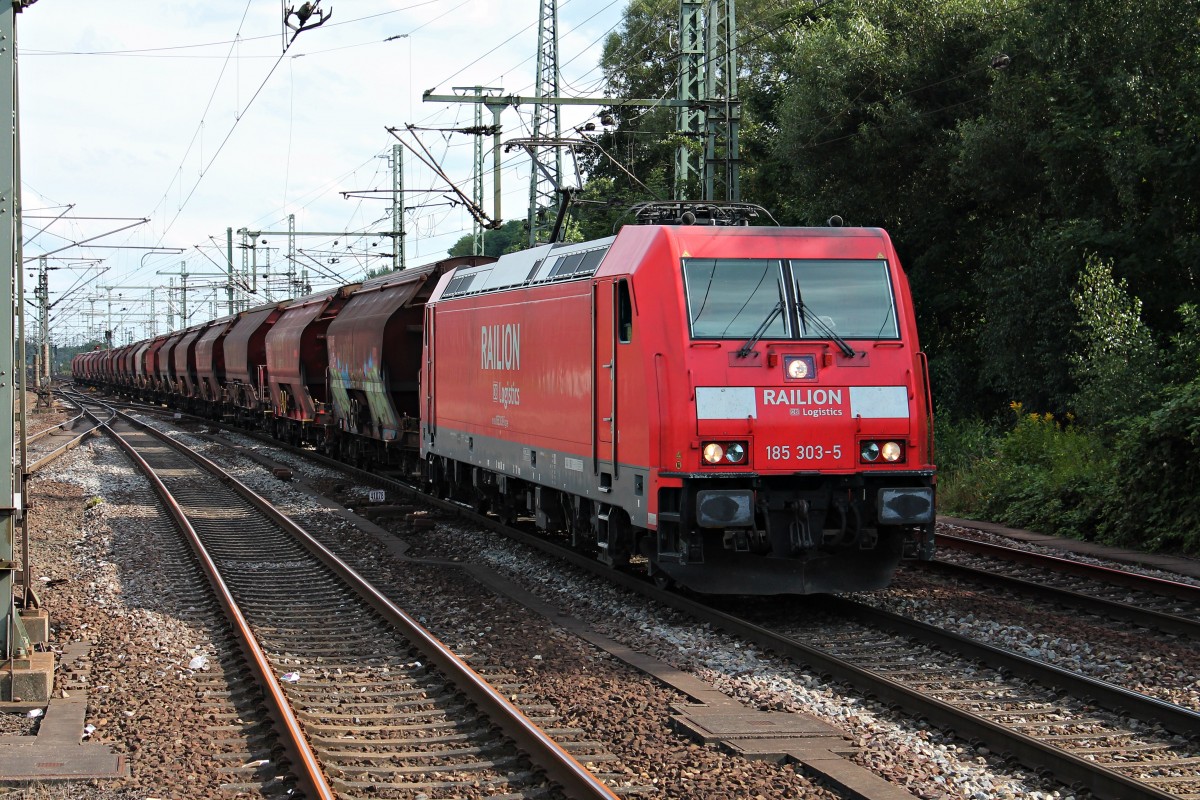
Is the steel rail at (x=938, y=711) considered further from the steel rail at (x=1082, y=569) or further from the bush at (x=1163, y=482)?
the bush at (x=1163, y=482)

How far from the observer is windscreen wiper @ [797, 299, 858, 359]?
33.0ft

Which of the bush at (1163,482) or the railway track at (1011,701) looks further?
the bush at (1163,482)

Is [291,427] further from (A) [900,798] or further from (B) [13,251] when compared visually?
(A) [900,798]

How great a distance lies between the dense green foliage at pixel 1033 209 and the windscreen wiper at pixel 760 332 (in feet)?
19.3

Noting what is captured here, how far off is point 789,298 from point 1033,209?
16.0 metres

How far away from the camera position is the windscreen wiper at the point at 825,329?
1007 cm

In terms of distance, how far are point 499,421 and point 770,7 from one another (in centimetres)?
4458

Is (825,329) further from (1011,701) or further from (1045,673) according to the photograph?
(1011,701)

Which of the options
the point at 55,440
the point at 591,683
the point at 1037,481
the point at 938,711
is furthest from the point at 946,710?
the point at 55,440

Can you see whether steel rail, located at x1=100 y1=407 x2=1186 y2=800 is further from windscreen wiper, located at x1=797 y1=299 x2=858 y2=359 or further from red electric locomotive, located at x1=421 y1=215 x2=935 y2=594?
windscreen wiper, located at x1=797 y1=299 x2=858 y2=359

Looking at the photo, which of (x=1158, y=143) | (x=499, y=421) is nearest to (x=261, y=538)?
(x=499, y=421)

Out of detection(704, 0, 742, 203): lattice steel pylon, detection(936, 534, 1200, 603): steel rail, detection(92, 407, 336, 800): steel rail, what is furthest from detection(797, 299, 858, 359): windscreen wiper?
detection(704, 0, 742, 203): lattice steel pylon

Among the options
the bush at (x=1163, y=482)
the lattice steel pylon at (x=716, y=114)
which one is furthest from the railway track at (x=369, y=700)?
the lattice steel pylon at (x=716, y=114)

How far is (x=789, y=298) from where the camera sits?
10.2m
